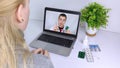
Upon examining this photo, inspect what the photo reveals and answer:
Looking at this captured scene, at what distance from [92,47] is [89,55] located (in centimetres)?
10

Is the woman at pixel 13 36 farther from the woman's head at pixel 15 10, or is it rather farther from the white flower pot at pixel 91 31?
the white flower pot at pixel 91 31

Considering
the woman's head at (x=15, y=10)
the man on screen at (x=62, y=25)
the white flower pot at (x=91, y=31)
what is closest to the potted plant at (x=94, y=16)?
the white flower pot at (x=91, y=31)

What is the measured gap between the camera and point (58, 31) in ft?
4.31

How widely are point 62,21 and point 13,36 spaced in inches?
24.9

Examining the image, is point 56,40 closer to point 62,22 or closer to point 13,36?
point 62,22

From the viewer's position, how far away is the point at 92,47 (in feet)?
3.99

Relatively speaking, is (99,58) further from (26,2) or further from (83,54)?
(26,2)

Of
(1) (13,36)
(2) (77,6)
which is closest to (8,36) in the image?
(1) (13,36)

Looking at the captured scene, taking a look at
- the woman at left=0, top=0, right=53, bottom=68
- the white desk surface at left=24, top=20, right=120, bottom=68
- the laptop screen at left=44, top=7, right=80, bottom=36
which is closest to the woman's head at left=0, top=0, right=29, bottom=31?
the woman at left=0, top=0, right=53, bottom=68

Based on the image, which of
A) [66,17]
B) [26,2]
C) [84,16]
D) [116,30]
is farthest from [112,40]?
[26,2]

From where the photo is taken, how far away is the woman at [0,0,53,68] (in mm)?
646

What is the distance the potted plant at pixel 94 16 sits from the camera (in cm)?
127

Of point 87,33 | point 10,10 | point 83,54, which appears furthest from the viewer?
point 87,33

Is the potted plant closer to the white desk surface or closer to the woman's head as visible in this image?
the white desk surface
